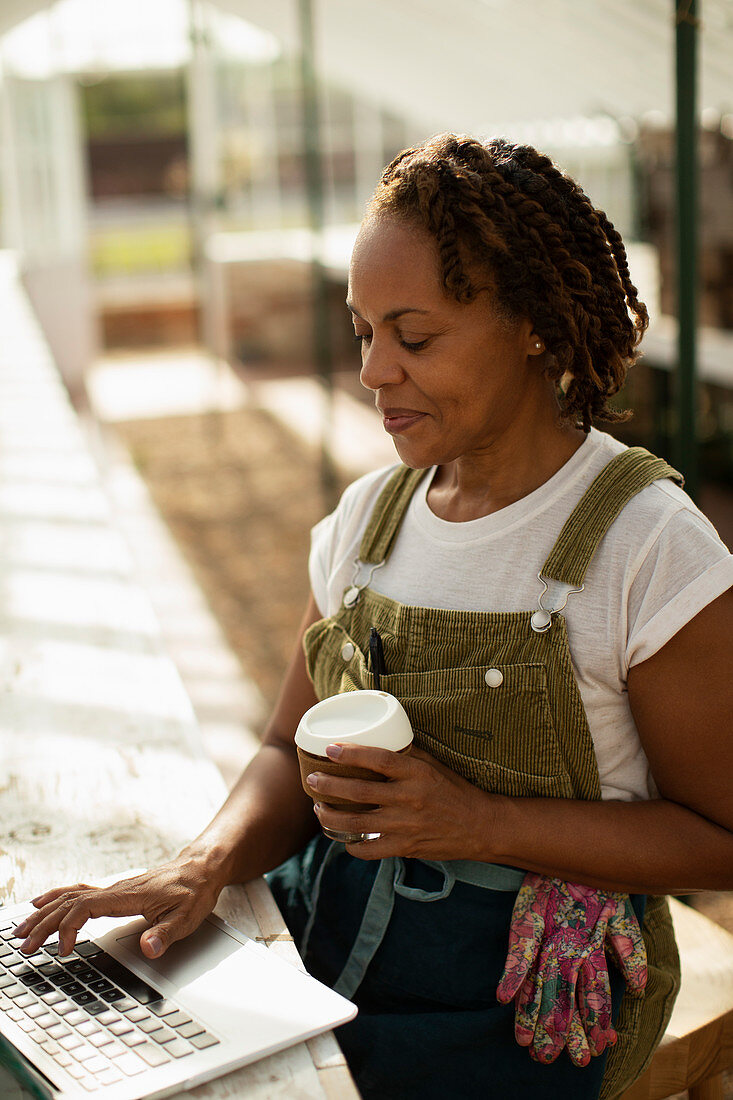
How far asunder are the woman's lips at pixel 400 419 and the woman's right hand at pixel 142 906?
0.51 m

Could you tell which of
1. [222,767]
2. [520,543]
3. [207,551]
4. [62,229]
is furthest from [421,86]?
[520,543]

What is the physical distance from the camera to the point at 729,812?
1.13 metres

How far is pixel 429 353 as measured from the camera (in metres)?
1.18

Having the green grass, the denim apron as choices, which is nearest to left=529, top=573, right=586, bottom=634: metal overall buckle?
the denim apron

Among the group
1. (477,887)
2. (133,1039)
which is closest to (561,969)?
(477,887)

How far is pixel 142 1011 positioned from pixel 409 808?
0.30 meters

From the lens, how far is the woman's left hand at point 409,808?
1042 millimetres

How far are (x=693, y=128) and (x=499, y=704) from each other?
133 centimetres

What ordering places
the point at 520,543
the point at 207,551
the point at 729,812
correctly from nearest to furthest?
the point at 729,812 → the point at 520,543 → the point at 207,551

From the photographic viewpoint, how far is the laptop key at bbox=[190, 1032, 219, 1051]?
0.91 metres

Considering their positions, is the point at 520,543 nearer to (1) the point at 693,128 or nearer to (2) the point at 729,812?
(2) the point at 729,812

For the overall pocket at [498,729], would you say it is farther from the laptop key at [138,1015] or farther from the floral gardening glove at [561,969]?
the laptop key at [138,1015]

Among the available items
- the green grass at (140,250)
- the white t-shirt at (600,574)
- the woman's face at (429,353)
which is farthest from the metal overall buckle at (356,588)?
the green grass at (140,250)

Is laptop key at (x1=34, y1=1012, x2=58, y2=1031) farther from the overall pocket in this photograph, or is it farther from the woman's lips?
the woman's lips
